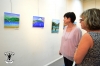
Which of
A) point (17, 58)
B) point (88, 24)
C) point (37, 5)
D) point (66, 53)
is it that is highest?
point (37, 5)

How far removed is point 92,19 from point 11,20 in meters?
2.01

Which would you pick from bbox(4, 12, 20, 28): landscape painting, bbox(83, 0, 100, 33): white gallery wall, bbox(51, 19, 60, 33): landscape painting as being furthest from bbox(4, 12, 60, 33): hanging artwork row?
bbox(83, 0, 100, 33): white gallery wall

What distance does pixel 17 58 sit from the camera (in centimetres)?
309

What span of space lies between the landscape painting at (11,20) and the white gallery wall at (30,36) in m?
0.07

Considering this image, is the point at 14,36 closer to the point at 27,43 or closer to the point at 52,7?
the point at 27,43

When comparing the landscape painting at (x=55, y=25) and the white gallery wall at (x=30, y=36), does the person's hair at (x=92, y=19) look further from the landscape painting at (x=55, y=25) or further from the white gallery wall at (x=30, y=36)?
the landscape painting at (x=55, y=25)

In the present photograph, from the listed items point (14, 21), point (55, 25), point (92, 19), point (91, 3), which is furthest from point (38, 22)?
point (91, 3)

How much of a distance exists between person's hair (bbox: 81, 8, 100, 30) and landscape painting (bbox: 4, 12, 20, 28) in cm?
192

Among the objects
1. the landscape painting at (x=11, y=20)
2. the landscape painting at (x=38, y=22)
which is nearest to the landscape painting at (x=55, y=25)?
the landscape painting at (x=38, y=22)

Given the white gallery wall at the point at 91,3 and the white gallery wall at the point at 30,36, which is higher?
the white gallery wall at the point at 91,3

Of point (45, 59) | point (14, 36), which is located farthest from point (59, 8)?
point (14, 36)

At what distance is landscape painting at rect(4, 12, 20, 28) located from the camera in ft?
8.96

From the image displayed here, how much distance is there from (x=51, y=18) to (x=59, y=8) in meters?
0.74

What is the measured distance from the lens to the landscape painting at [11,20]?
273 cm
